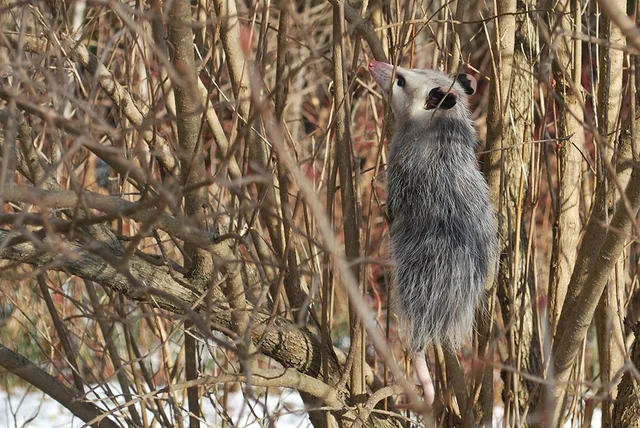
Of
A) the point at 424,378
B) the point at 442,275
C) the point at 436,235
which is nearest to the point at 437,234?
the point at 436,235

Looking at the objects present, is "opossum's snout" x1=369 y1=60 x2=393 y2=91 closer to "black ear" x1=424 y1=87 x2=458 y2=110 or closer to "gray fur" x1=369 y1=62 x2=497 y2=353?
"gray fur" x1=369 y1=62 x2=497 y2=353

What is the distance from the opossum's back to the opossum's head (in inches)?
16.0

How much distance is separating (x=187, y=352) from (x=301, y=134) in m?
4.37

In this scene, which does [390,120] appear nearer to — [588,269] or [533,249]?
[533,249]

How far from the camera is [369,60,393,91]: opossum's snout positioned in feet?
8.13

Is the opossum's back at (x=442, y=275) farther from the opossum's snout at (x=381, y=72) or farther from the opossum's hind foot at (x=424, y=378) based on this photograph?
the opossum's snout at (x=381, y=72)

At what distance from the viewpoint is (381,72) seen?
2479 millimetres

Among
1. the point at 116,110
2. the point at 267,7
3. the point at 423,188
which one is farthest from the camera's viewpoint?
the point at 116,110

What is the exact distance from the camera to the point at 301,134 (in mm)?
7066

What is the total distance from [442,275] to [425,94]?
0.63 m

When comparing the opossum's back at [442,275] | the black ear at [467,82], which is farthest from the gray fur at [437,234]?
the black ear at [467,82]

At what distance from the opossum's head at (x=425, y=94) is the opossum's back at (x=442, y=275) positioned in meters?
0.41

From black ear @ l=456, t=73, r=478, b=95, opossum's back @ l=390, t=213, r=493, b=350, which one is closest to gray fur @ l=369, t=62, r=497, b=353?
opossum's back @ l=390, t=213, r=493, b=350

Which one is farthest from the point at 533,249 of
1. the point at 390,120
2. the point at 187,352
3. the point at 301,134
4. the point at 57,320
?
the point at 301,134
